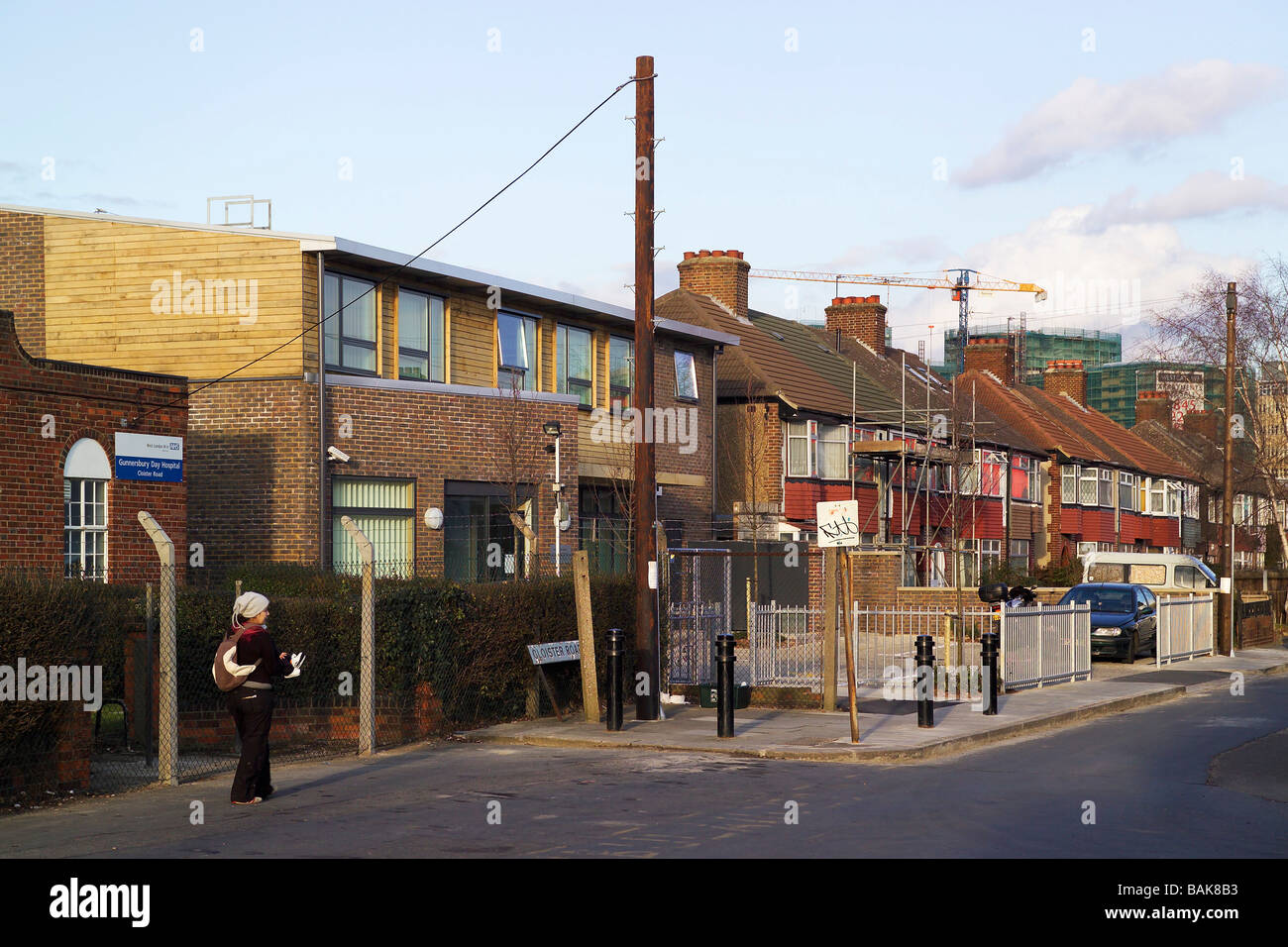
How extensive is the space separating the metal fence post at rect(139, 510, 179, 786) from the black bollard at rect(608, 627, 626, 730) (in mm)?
5423

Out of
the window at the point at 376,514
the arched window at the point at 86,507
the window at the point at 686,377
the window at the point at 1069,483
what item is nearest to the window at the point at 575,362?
the window at the point at 686,377

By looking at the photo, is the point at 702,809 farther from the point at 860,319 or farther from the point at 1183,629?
the point at 860,319

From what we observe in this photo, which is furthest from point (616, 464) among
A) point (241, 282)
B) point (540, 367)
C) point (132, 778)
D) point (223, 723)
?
point (132, 778)

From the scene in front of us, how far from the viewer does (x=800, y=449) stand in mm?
39344

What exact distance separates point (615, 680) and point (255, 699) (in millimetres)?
5766

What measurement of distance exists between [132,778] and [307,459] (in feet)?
36.6

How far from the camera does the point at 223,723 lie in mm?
14719

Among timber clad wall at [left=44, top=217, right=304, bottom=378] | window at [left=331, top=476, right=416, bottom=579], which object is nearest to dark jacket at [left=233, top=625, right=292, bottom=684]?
window at [left=331, top=476, right=416, bottom=579]

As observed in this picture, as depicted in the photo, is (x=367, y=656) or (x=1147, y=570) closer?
(x=367, y=656)

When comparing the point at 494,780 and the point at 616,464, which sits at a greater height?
the point at 616,464

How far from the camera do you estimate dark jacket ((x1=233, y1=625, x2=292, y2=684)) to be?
38.3 feet

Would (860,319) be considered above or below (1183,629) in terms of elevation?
above

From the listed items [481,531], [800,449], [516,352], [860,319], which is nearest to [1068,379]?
[860,319]
